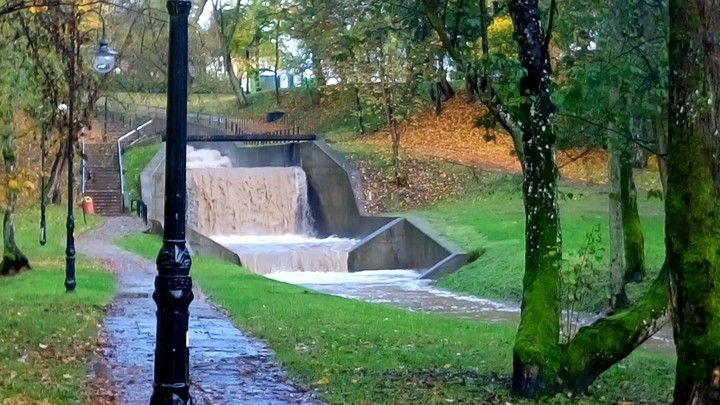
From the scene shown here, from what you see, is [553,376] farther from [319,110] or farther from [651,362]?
[319,110]

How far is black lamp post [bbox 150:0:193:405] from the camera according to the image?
598 centimetres

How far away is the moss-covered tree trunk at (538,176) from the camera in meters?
8.73

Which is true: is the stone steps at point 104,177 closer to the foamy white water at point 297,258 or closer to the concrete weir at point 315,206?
the concrete weir at point 315,206

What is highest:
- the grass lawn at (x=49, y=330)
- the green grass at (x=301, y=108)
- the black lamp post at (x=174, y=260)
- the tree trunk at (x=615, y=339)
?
the green grass at (x=301, y=108)

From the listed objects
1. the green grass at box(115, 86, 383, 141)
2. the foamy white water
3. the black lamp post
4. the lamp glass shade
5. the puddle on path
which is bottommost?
the puddle on path

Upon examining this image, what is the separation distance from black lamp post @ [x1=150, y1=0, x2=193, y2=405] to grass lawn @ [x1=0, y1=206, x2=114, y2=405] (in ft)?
7.37

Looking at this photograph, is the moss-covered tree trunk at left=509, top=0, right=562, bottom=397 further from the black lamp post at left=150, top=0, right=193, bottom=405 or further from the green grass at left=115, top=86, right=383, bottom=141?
the green grass at left=115, top=86, right=383, bottom=141

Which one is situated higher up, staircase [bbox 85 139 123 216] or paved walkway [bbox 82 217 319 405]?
staircase [bbox 85 139 123 216]

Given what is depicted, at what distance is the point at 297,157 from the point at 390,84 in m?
6.14

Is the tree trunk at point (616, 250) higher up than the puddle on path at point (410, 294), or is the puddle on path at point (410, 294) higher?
the tree trunk at point (616, 250)

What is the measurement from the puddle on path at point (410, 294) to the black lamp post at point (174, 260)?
11093mm

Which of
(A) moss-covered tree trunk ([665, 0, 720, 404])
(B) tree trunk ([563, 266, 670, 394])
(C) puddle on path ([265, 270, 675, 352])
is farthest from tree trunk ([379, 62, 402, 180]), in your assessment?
(A) moss-covered tree trunk ([665, 0, 720, 404])

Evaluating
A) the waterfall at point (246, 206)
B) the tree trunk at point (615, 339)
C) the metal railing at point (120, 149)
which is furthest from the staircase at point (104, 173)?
the tree trunk at point (615, 339)

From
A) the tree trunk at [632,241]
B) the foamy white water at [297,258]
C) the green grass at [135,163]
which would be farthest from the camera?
the green grass at [135,163]
